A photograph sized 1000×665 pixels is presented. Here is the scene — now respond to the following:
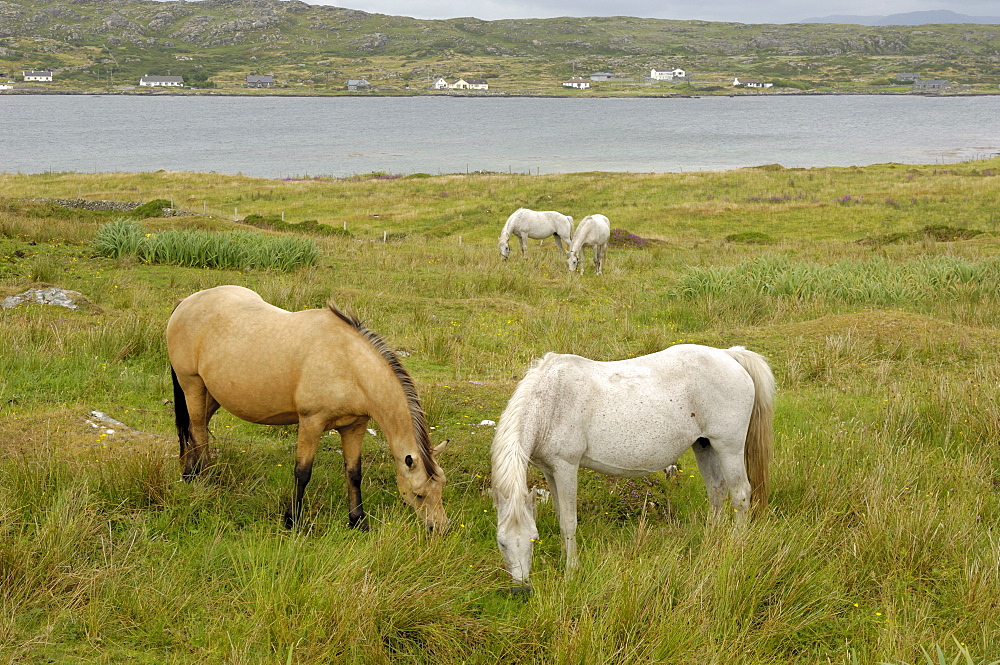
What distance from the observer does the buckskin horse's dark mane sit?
18.0 ft

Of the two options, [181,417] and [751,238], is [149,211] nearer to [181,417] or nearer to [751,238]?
[751,238]

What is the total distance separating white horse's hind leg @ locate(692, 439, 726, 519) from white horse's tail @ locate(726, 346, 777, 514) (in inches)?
9.5

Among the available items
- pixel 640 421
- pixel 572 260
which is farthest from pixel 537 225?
pixel 640 421

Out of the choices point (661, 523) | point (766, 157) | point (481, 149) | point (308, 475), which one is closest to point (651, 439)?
point (661, 523)

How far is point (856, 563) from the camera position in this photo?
5254 millimetres

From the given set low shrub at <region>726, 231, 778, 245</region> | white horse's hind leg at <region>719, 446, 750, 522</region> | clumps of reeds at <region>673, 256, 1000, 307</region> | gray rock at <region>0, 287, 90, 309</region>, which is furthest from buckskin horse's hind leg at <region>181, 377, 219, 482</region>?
low shrub at <region>726, 231, 778, 245</region>

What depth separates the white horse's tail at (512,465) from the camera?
15.9 ft

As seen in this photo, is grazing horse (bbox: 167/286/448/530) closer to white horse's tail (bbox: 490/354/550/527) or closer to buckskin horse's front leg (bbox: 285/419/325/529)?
buckskin horse's front leg (bbox: 285/419/325/529)

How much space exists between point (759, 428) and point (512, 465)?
8.15 feet

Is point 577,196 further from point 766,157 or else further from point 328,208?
point 766,157

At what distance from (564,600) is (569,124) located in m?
138

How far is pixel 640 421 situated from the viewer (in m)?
5.72

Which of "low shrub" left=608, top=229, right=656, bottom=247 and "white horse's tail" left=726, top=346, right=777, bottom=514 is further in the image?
"low shrub" left=608, top=229, right=656, bottom=247

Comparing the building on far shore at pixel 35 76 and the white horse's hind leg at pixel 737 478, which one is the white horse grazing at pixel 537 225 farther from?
the building on far shore at pixel 35 76
